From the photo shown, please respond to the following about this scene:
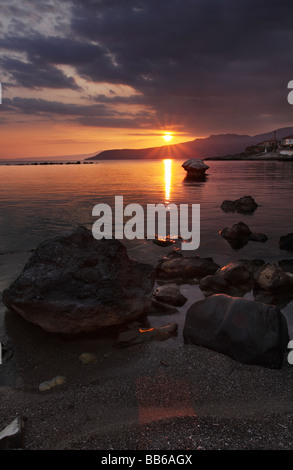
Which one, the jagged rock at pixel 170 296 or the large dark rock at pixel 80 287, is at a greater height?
the large dark rock at pixel 80 287

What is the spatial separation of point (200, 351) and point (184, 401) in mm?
1096

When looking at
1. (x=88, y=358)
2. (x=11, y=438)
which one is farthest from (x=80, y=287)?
(x=11, y=438)

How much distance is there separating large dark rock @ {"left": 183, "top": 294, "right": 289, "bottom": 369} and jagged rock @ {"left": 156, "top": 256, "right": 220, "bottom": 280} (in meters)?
3.23

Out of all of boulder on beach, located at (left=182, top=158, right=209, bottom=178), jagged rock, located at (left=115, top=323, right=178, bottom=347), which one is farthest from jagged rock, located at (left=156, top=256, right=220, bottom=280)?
boulder on beach, located at (left=182, top=158, right=209, bottom=178)

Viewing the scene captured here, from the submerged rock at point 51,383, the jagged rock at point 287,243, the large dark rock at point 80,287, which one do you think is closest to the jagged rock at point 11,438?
the submerged rock at point 51,383

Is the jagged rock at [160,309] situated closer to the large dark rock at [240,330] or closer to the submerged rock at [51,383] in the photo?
the large dark rock at [240,330]

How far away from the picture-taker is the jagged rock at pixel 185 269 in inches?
327

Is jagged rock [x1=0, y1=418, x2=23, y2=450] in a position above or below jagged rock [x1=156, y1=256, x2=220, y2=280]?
below

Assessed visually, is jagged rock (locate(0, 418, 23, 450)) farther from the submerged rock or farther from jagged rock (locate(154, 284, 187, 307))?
jagged rock (locate(154, 284, 187, 307))

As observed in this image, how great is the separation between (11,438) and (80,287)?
2.70 metres

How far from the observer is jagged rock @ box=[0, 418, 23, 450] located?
9.97 feet

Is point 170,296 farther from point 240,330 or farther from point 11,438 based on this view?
point 11,438

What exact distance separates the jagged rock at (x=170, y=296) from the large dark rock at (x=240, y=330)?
1.52m

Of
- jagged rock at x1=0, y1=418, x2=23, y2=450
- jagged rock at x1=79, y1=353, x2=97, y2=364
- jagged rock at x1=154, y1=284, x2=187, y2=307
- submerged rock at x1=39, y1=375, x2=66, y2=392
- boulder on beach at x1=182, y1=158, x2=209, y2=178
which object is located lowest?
submerged rock at x1=39, y1=375, x2=66, y2=392
